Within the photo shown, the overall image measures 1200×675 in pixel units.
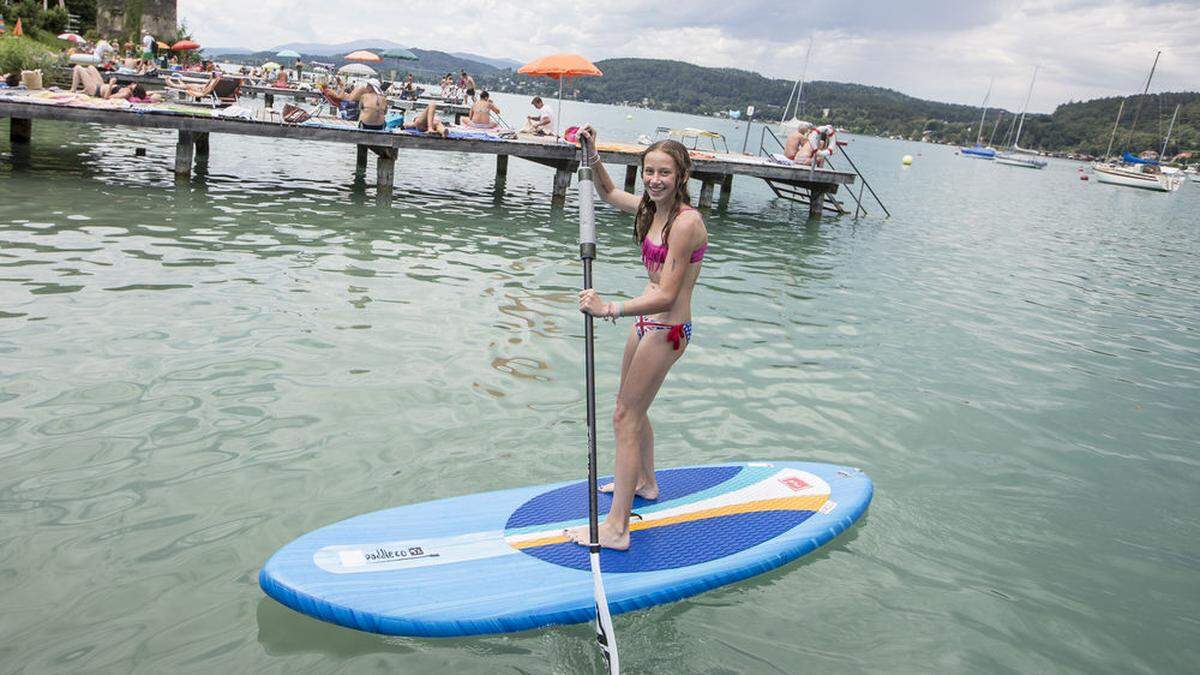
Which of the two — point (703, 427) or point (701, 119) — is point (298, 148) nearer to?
point (703, 427)

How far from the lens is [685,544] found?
14.8 ft

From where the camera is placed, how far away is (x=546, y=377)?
24.2 ft

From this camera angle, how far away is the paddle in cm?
354

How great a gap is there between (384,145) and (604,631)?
14.6 m

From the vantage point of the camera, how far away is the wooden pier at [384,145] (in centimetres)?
1431

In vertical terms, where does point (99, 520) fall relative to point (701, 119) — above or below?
below

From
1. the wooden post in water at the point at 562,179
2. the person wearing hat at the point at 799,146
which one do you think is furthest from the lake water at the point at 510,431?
the person wearing hat at the point at 799,146

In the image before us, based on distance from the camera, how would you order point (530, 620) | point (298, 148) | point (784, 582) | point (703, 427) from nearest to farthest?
point (530, 620)
point (784, 582)
point (703, 427)
point (298, 148)

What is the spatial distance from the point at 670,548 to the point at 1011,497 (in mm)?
3184

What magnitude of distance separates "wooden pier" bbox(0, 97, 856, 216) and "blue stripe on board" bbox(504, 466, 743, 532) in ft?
41.2

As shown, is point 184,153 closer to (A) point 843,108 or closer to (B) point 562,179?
(B) point 562,179

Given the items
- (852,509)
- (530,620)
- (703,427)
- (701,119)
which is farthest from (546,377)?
Result: (701,119)

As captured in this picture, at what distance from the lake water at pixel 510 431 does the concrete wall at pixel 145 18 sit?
4069 centimetres

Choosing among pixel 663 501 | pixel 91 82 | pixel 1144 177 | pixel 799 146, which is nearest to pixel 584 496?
pixel 663 501
